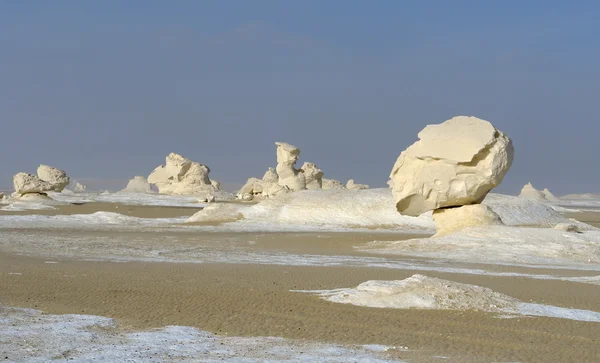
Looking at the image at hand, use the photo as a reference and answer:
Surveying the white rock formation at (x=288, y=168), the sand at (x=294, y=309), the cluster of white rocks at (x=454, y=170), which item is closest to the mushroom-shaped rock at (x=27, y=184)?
the white rock formation at (x=288, y=168)

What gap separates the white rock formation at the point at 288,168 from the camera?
73500 mm

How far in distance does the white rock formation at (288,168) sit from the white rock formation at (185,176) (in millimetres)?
10710

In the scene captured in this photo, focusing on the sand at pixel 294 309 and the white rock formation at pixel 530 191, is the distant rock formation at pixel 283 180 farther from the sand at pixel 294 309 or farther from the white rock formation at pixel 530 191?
the sand at pixel 294 309

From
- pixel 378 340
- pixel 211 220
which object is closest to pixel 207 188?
pixel 211 220

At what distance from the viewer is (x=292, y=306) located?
515 inches

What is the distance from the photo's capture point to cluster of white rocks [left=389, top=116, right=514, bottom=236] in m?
26.8

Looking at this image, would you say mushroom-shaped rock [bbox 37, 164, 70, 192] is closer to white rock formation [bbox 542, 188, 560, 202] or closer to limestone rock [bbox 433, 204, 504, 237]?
limestone rock [bbox 433, 204, 504, 237]

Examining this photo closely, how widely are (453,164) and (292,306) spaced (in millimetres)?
15141

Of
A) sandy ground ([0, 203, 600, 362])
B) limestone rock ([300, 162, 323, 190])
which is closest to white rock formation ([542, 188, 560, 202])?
limestone rock ([300, 162, 323, 190])

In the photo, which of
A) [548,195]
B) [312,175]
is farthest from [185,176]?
[548,195]

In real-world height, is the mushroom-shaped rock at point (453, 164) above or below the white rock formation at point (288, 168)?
below

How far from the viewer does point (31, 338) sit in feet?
31.8

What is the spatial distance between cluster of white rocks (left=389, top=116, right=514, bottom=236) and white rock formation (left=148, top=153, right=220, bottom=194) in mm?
54850

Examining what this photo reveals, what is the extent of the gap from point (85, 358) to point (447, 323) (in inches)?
214
